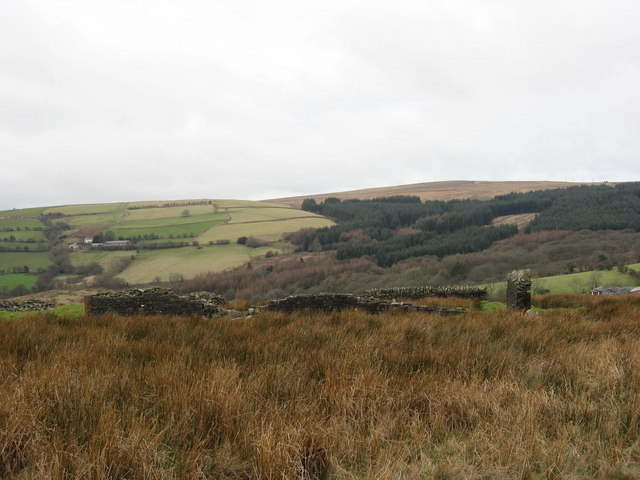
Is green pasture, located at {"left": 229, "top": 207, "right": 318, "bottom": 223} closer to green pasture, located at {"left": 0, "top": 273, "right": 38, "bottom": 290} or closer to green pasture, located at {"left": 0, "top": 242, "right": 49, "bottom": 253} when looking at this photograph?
green pasture, located at {"left": 0, "top": 242, "right": 49, "bottom": 253}

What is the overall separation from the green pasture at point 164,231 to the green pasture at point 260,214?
10551 mm

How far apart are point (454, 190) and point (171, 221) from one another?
12509 centimetres

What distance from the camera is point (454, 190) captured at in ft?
531

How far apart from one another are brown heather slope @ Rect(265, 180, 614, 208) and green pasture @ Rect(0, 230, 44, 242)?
254 feet

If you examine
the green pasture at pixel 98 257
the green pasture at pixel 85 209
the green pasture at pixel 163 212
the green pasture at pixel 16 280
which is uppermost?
the green pasture at pixel 85 209

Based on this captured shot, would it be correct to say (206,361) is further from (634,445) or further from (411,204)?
(411,204)

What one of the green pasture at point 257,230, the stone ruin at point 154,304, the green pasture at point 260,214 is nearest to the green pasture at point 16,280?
the green pasture at point 257,230

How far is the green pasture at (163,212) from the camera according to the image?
9422cm

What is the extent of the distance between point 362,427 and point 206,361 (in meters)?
1.99

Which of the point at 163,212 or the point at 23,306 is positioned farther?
the point at 163,212

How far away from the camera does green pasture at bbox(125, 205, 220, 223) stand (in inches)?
3710

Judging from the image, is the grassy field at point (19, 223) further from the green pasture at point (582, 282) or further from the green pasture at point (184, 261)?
the green pasture at point (582, 282)

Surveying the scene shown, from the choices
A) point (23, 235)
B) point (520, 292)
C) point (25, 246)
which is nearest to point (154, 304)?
point (520, 292)

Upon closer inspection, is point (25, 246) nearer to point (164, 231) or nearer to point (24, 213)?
point (164, 231)
